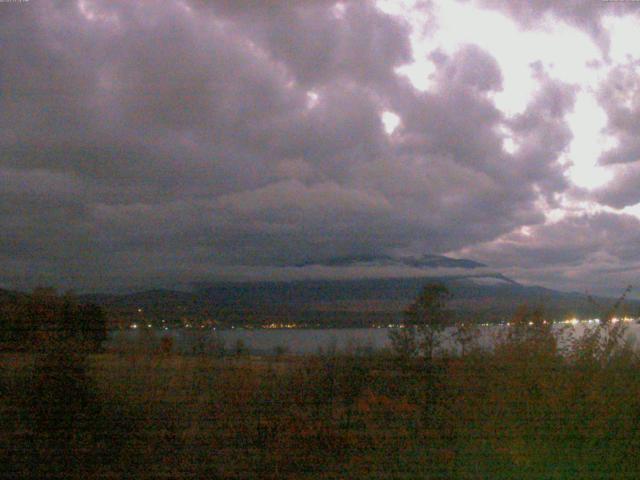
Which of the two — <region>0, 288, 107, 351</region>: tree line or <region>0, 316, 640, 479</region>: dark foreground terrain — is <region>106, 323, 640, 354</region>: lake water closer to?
<region>0, 288, 107, 351</region>: tree line

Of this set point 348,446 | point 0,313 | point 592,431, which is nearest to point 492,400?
point 592,431

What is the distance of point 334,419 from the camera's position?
11031 mm

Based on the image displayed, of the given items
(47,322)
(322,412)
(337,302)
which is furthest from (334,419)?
(337,302)

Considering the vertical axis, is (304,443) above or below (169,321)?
below

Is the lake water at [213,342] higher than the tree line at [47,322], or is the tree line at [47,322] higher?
the tree line at [47,322]

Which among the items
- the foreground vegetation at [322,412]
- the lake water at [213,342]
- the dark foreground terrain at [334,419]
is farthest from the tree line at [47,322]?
the lake water at [213,342]

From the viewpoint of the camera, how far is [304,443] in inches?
407

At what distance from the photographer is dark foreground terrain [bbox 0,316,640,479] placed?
893 centimetres

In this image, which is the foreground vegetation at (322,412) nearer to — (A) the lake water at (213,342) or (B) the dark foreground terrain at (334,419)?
(B) the dark foreground terrain at (334,419)

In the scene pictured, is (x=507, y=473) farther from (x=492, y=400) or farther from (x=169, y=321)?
(x=169, y=321)

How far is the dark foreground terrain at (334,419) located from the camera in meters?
8.93

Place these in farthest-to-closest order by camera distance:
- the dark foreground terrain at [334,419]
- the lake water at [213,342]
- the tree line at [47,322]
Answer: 1. the lake water at [213,342]
2. the tree line at [47,322]
3. the dark foreground terrain at [334,419]

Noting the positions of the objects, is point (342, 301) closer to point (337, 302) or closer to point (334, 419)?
point (337, 302)

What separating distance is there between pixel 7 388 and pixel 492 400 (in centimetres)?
794
